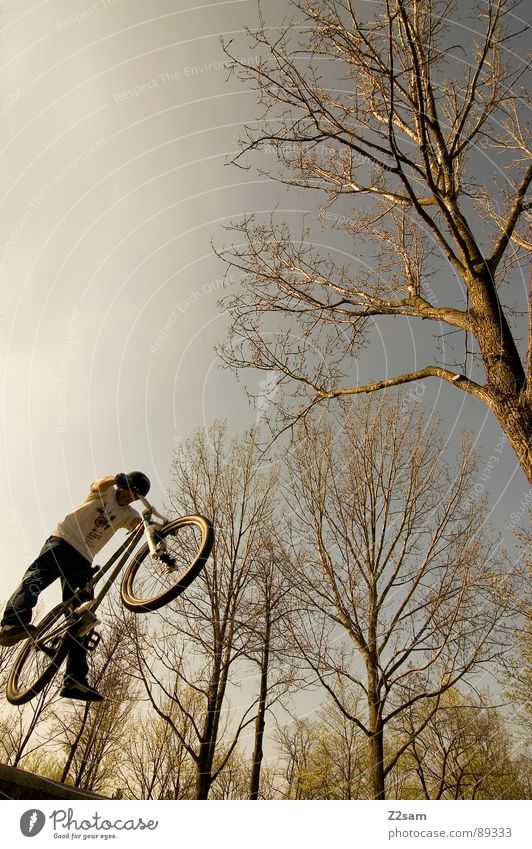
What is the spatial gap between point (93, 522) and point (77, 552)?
0.39m

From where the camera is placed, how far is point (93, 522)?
598 centimetres

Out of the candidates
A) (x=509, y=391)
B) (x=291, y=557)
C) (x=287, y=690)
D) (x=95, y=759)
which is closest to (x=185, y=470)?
(x=291, y=557)

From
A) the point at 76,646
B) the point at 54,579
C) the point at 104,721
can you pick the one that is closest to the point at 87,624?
the point at 76,646

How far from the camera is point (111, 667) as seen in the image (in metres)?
13.8

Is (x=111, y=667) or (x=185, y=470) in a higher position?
(x=185, y=470)

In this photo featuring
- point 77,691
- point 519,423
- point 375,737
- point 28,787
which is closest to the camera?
point 519,423

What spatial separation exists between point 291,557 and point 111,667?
22.2 feet

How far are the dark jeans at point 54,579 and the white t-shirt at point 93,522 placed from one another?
0.10 metres

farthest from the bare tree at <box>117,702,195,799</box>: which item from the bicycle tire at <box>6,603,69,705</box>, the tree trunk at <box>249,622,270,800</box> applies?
the bicycle tire at <box>6,603,69,705</box>

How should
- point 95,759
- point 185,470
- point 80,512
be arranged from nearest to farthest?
point 80,512, point 185,470, point 95,759

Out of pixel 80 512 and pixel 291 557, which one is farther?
pixel 291 557

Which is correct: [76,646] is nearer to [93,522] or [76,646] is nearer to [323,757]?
[93,522]

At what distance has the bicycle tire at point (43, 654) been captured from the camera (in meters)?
5.53
